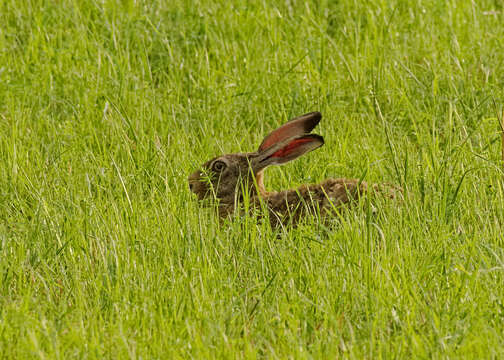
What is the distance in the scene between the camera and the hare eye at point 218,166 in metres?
5.71

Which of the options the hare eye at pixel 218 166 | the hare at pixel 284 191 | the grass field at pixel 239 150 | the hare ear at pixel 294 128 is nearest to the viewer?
the grass field at pixel 239 150

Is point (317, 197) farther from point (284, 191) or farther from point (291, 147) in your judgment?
point (291, 147)

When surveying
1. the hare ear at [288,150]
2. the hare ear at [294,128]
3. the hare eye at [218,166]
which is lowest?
the hare eye at [218,166]

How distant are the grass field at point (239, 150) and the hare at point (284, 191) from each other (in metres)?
0.19

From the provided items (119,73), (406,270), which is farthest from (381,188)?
(119,73)

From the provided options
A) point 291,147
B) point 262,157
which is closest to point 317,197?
point 291,147

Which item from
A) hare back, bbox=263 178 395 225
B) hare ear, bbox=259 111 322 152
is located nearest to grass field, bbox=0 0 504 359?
hare back, bbox=263 178 395 225

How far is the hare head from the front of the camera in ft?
18.1

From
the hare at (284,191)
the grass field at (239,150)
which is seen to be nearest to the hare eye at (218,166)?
the hare at (284,191)

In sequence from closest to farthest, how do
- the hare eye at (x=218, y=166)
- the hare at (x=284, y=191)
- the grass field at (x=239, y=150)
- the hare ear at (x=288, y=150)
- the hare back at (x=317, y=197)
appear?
the grass field at (x=239, y=150) → the hare back at (x=317, y=197) → the hare at (x=284, y=191) → the hare ear at (x=288, y=150) → the hare eye at (x=218, y=166)

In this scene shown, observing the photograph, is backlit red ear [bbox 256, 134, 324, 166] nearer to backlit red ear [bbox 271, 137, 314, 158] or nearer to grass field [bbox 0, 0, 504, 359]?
backlit red ear [bbox 271, 137, 314, 158]

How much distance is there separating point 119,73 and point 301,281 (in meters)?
3.26

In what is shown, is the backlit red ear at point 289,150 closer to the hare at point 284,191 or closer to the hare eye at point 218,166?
the hare at point 284,191

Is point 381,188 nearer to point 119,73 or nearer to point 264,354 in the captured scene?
point 264,354
